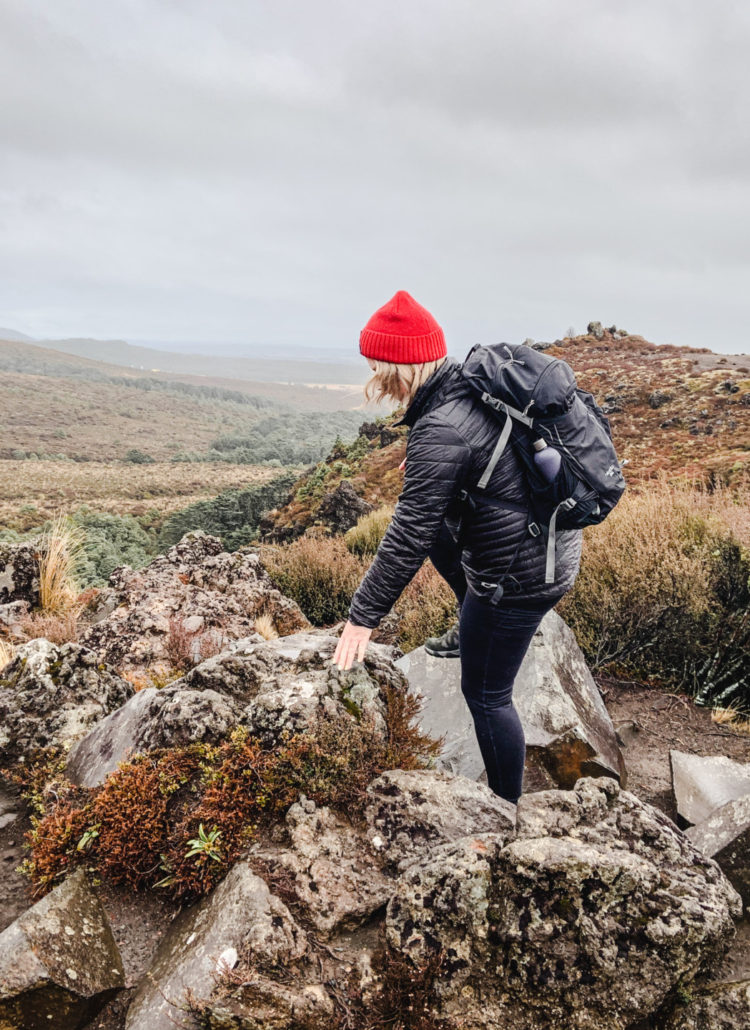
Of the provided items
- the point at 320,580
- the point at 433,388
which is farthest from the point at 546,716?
the point at 320,580

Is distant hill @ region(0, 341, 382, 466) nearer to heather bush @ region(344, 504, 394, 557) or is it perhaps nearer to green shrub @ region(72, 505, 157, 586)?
green shrub @ region(72, 505, 157, 586)

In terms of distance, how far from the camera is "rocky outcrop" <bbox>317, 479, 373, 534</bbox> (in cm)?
1317

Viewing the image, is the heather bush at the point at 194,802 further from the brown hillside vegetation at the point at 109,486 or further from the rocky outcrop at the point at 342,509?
the brown hillside vegetation at the point at 109,486

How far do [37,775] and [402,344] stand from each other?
284cm

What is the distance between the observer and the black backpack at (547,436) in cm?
213

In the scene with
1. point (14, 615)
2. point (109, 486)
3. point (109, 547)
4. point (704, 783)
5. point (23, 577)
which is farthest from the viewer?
point (109, 486)

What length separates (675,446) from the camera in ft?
50.4

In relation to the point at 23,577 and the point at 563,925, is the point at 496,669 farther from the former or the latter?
the point at 23,577

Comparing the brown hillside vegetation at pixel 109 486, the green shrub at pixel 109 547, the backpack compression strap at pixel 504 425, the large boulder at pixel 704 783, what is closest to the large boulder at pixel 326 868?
the backpack compression strap at pixel 504 425

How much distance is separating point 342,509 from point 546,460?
11.4 metres

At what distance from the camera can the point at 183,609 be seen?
566 cm

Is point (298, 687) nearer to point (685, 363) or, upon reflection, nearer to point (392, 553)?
point (392, 553)

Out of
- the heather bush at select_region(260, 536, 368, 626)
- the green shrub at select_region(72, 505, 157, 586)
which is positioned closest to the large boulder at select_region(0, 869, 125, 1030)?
the heather bush at select_region(260, 536, 368, 626)

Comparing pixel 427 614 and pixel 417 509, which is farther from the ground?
pixel 417 509
